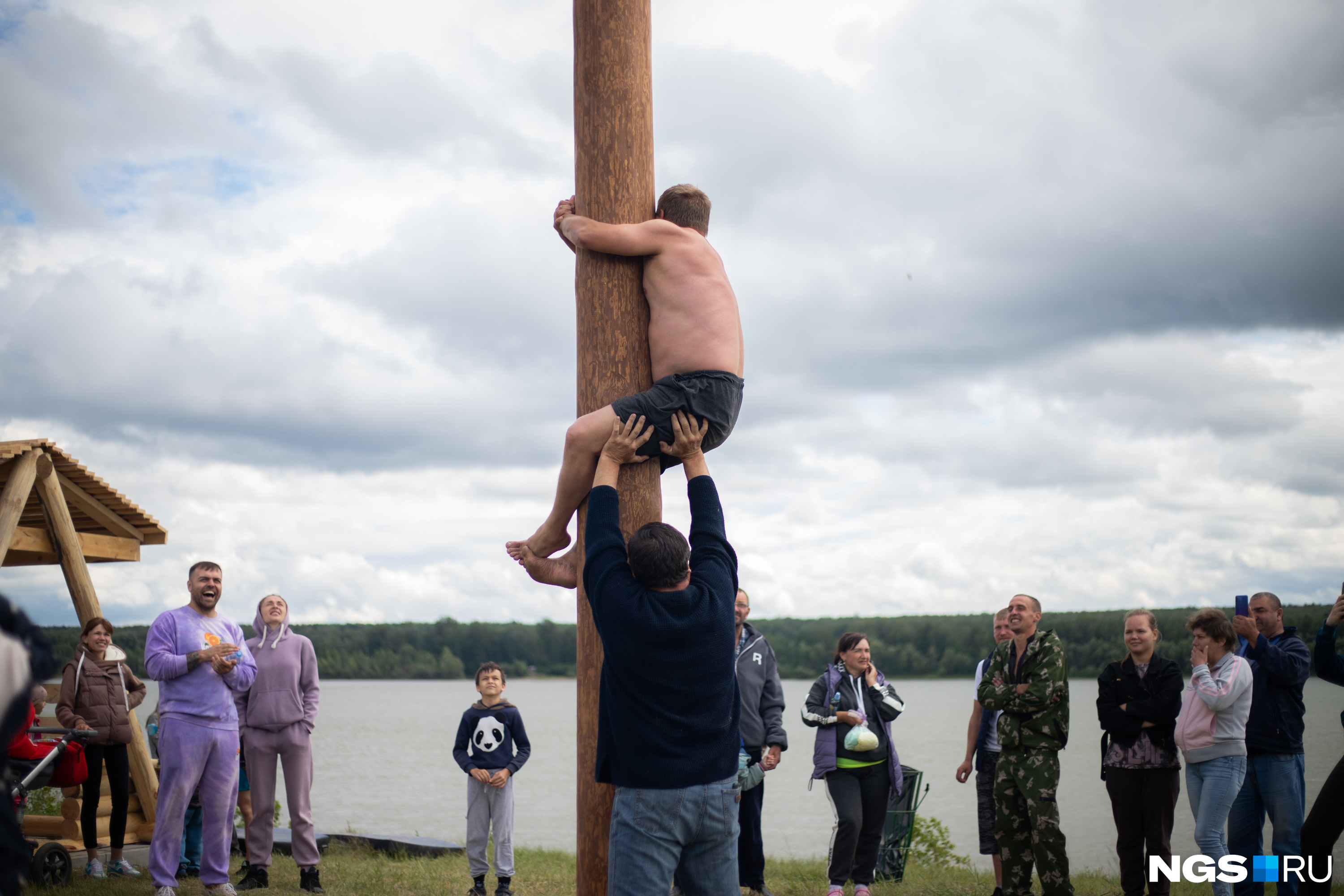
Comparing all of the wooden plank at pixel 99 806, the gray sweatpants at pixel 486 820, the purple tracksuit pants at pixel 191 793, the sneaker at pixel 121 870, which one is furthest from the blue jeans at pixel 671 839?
the wooden plank at pixel 99 806

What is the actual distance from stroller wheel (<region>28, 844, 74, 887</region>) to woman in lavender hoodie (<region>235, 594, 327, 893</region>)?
1206 millimetres

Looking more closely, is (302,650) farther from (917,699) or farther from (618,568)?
(917,699)

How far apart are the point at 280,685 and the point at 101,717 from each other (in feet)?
4.33

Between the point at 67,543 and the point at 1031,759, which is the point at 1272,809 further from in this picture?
the point at 67,543

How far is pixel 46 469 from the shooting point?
8250 mm

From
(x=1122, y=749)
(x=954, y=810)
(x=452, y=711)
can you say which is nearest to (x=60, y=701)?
(x=1122, y=749)

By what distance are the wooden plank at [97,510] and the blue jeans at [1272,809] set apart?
9.09m

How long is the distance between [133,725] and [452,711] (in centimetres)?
6523

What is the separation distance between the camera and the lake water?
52.8ft

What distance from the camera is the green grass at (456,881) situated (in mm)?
6844

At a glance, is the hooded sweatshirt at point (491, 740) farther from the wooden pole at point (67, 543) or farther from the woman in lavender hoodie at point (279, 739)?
the wooden pole at point (67, 543)

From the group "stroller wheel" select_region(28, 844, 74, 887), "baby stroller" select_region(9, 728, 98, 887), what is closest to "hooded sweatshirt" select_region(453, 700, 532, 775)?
"baby stroller" select_region(9, 728, 98, 887)

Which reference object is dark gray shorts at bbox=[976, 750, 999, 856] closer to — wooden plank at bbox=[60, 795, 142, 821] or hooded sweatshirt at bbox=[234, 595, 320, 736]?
hooded sweatshirt at bbox=[234, 595, 320, 736]

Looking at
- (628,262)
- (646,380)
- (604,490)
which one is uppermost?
(628,262)
